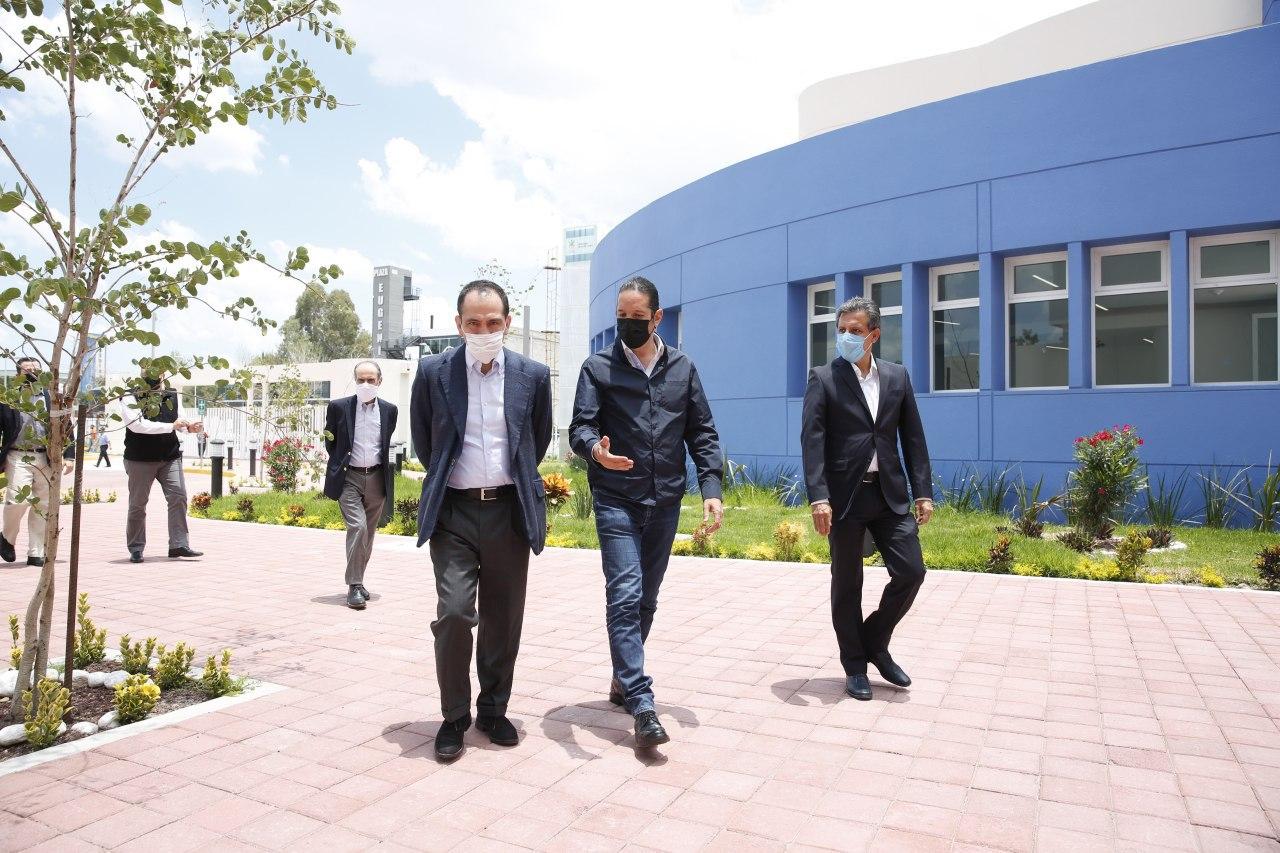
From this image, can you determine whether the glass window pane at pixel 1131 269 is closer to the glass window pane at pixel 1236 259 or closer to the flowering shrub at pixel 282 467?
the glass window pane at pixel 1236 259

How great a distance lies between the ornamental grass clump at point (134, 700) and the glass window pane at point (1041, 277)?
11746 millimetres

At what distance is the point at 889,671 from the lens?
15.8ft

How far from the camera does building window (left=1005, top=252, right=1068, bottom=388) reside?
12320 mm

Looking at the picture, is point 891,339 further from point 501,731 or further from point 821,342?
point 501,731

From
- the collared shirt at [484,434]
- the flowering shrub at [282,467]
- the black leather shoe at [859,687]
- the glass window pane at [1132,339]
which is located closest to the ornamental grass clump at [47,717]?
the collared shirt at [484,434]

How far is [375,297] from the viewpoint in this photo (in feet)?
237

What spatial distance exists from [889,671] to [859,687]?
251mm

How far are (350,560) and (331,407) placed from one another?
1.21 metres

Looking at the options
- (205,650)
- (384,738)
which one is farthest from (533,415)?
(205,650)

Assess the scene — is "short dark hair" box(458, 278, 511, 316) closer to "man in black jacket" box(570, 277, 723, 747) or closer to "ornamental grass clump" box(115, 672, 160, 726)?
"man in black jacket" box(570, 277, 723, 747)

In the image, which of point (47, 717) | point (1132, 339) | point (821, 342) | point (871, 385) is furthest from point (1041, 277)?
point (47, 717)

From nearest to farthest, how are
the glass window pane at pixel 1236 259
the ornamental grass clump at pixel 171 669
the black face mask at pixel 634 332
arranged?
the black face mask at pixel 634 332
the ornamental grass clump at pixel 171 669
the glass window pane at pixel 1236 259

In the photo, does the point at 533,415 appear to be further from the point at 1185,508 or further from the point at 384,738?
the point at 1185,508

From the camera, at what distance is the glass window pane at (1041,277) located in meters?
12.4
